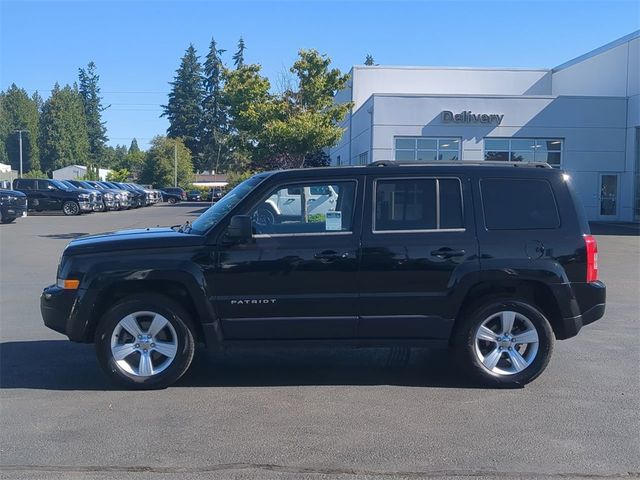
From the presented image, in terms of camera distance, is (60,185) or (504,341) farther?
(60,185)

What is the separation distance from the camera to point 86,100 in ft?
371

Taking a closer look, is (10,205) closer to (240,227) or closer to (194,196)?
(240,227)

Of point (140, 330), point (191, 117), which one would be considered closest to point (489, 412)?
point (140, 330)

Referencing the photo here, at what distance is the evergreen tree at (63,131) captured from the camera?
103 meters

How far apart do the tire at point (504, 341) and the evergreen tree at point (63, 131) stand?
106357 mm

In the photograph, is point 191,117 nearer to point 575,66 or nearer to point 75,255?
point 575,66

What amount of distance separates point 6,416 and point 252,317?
213 centimetres

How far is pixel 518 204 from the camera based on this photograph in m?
6.19

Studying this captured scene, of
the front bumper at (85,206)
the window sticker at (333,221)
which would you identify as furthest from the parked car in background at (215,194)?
the window sticker at (333,221)

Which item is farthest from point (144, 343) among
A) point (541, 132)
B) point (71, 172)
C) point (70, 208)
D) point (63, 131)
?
point (63, 131)

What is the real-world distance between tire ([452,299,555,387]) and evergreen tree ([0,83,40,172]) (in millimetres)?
113321

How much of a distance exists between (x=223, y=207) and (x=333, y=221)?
3.62 feet

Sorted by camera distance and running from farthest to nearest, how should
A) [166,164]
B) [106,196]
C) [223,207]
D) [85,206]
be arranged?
[166,164] → [106,196] → [85,206] → [223,207]

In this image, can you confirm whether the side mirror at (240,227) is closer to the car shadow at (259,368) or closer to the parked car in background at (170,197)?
the car shadow at (259,368)
